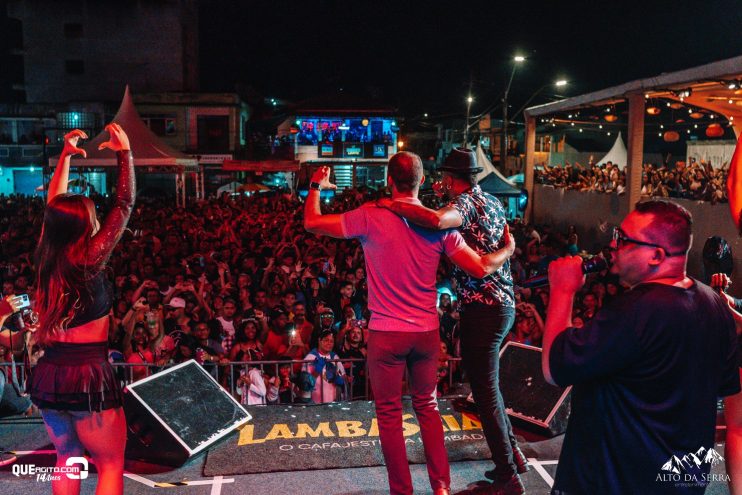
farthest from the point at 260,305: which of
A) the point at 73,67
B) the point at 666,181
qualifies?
the point at 73,67

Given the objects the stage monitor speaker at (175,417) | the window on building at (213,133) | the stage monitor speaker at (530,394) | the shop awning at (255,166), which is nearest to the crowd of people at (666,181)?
the stage monitor speaker at (530,394)

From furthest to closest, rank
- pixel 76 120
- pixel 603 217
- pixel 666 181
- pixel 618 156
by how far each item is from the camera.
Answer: pixel 76 120, pixel 618 156, pixel 603 217, pixel 666 181

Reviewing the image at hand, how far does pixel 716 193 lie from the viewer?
431 inches

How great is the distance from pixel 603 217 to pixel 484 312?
1286 centimetres

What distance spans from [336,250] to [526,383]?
6440 mm

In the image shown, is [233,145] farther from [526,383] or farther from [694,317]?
[694,317]

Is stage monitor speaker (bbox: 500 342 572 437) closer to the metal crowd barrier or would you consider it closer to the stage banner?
the stage banner

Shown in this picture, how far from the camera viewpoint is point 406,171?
115 inches

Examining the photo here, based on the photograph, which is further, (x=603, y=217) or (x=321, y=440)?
(x=603, y=217)

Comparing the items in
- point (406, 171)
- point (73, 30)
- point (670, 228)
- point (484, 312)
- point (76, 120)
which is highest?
point (73, 30)

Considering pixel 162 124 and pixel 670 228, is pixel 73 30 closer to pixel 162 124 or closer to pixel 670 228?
pixel 162 124

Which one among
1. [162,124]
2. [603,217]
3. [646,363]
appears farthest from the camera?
[162,124]

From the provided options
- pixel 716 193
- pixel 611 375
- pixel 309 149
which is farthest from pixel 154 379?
pixel 309 149

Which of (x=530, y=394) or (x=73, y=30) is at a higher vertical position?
(x=73, y=30)
